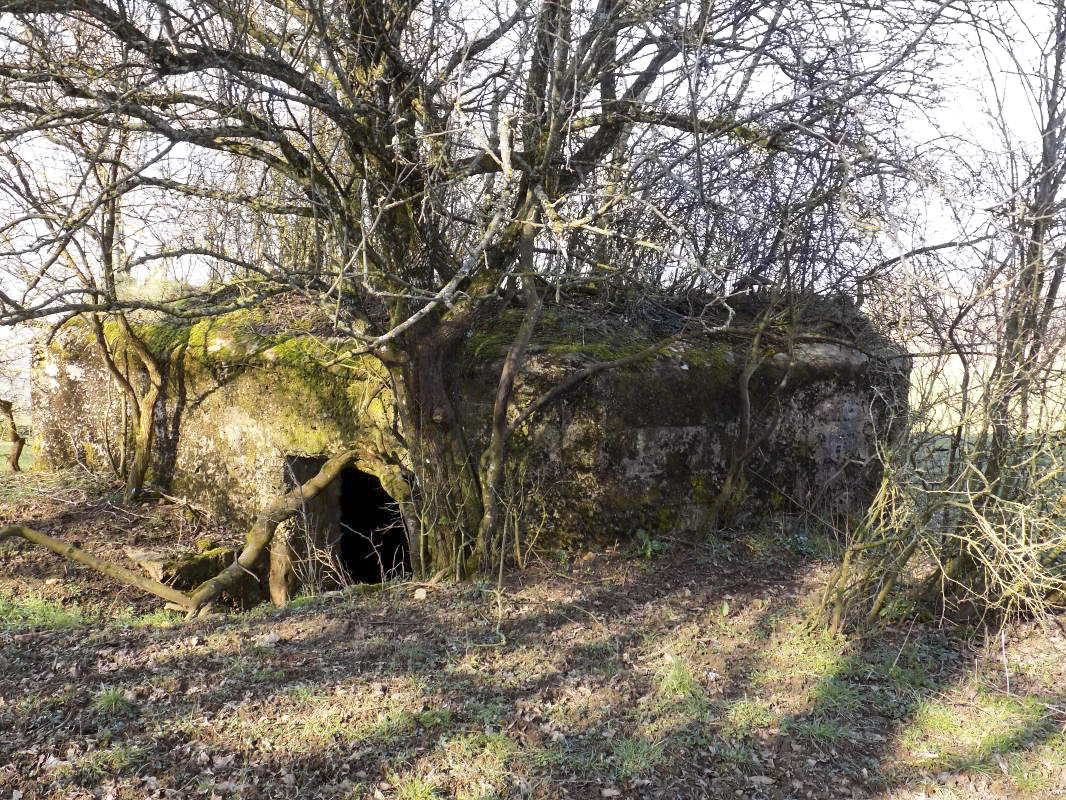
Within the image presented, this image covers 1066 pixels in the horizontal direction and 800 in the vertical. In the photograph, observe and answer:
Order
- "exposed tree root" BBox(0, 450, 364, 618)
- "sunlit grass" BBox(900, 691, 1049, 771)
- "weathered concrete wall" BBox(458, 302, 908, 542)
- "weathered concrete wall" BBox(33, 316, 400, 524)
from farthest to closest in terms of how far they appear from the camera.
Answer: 1. "weathered concrete wall" BBox(33, 316, 400, 524)
2. "weathered concrete wall" BBox(458, 302, 908, 542)
3. "exposed tree root" BBox(0, 450, 364, 618)
4. "sunlit grass" BBox(900, 691, 1049, 771)

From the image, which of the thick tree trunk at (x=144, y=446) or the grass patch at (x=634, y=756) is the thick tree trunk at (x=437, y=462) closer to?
the grass patch at (x=634, y=756)

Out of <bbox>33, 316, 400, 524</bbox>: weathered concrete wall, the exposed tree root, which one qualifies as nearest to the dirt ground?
the exposed tree root

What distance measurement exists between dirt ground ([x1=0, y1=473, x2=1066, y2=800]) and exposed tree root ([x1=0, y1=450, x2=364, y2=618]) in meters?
0.23

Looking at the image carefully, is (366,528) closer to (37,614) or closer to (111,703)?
(37,614)

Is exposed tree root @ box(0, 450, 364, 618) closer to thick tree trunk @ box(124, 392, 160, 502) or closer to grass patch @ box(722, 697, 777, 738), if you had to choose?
thick tree trunk @ box(124, 392, 160, 502)

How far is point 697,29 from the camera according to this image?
4.85 meters

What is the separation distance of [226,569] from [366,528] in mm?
2303

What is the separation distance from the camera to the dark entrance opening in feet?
25.8

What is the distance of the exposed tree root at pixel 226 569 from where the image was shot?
19.4 feet

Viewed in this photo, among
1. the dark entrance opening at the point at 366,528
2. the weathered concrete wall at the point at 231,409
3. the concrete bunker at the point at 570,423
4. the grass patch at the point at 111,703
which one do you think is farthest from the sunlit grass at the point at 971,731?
the dark entrance opening at the point at 366,528

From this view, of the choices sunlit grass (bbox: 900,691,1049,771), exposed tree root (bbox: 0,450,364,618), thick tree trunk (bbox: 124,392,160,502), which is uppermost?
thick tree trunk (bbox: 124,392,160,502)

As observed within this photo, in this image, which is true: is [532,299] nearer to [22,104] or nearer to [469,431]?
[469,431]

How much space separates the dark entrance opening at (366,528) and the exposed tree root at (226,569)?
4.19ft

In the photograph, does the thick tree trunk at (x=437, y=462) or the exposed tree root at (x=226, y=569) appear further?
the thick tree trunk at (x=437, y=462)
